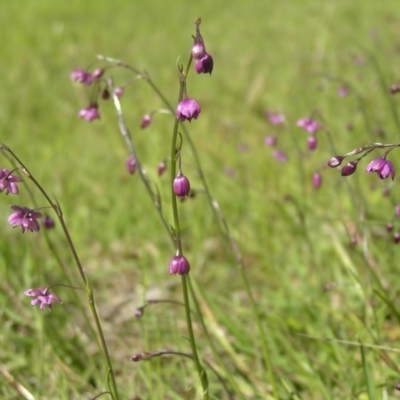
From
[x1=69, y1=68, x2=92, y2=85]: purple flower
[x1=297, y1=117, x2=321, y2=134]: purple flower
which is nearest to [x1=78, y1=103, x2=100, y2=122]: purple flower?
[x1=69, y1=68, x2=92, y2=85]: purple flower

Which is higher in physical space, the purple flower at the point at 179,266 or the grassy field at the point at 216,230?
the grassy field at the point at 216,230

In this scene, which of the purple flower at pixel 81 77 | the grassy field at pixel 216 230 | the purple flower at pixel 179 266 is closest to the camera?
the purple flower at pixel 179 266

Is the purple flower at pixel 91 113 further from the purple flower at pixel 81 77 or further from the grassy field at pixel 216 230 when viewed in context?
the grassy field at pixel 216 230

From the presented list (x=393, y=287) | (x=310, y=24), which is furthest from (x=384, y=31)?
(x=393, y=287)

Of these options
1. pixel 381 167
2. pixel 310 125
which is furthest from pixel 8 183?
pixel 310 125

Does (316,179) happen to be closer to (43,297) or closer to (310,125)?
(310,125)

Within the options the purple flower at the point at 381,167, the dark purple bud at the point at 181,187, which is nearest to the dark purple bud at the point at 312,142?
the purple flower at the point at 381,167

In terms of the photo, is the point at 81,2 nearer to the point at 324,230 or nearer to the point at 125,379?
the point at 324,230

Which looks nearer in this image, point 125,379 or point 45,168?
point 125,379
